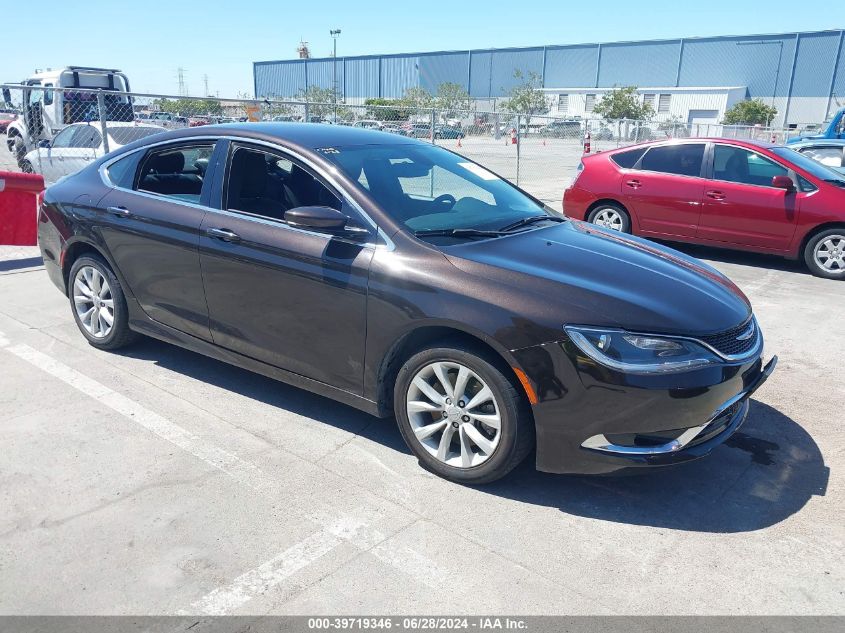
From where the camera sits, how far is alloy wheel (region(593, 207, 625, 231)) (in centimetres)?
962

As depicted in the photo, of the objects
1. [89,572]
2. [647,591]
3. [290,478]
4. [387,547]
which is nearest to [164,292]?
[290,478]

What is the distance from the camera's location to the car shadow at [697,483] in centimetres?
332

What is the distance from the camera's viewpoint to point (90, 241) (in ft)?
16.4

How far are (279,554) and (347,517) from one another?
0.39m

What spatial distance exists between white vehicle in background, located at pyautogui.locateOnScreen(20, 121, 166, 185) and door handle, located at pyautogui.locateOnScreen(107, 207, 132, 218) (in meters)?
8.58

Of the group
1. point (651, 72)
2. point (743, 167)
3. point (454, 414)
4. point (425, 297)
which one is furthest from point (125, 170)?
point (651, 72)

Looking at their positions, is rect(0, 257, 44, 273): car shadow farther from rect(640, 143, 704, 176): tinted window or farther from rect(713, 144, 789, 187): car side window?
rect(713, 144, 789, 187): car side window

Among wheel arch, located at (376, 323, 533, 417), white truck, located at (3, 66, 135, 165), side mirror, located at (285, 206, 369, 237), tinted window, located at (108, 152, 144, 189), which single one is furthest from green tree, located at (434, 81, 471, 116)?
wheel arch, located at (376, 323, 533, 417)

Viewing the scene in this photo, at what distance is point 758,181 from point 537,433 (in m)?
6.76

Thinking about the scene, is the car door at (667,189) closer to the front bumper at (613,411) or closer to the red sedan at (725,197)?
the red sedan at (725,197)

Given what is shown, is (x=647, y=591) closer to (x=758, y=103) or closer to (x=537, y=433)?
(x=537, y=433)

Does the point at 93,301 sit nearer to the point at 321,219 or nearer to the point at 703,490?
the point at 321,219

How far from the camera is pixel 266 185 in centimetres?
425

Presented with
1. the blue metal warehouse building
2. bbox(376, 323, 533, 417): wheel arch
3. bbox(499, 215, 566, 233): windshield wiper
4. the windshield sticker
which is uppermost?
the blue metal warehouse building
